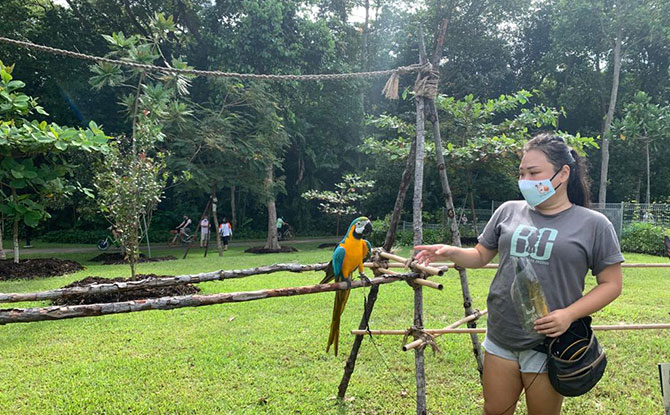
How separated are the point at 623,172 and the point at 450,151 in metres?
13.7

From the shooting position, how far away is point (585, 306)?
1.44 m

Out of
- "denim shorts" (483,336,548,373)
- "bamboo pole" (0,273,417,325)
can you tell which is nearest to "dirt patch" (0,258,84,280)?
"bamboo pole" (0,273,417,325)

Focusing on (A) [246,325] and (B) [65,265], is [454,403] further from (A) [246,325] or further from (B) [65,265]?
(B) [65,265]

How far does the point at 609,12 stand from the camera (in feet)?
51.8

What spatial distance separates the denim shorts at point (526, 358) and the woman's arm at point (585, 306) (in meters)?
0.13

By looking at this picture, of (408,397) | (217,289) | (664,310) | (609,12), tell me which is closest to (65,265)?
(217,289)

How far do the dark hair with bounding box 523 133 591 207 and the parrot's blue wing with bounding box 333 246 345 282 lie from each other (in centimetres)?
114

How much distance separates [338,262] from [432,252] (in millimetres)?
636

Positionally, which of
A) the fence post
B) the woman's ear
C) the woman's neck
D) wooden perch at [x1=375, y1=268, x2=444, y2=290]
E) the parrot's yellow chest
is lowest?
the fence post

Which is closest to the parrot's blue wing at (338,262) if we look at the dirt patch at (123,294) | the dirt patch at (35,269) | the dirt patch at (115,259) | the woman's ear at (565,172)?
the woman's ear at (565,172)

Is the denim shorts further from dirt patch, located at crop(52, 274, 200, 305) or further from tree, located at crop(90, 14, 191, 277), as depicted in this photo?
tree, located at crop(90, 14, 191, 277)

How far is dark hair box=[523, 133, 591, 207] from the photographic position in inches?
62.6

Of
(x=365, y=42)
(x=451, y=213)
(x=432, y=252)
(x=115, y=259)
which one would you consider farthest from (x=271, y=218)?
(x=432, y=252)

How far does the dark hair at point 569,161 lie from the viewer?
159cm
